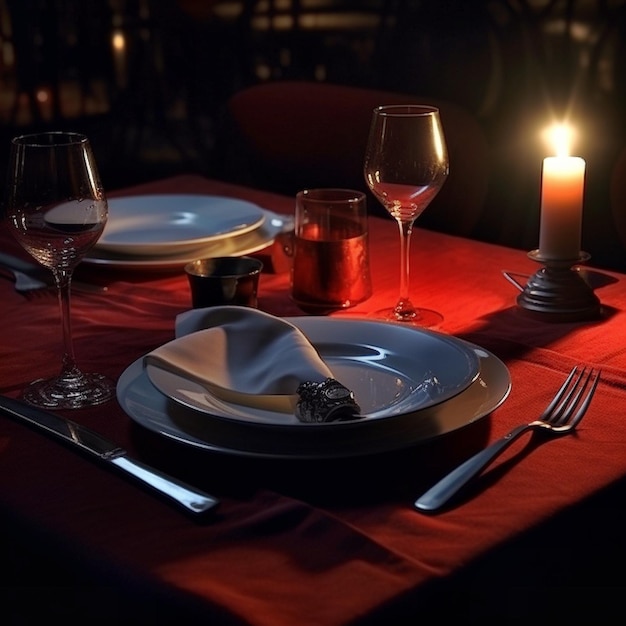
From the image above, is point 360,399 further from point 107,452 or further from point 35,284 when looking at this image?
point 35,284

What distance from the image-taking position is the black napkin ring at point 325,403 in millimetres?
747

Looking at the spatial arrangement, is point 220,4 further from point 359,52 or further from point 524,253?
point 524,253

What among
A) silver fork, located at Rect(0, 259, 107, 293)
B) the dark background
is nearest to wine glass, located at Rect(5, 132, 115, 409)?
silver fork, located at Rect(0, 259, 107, 293)

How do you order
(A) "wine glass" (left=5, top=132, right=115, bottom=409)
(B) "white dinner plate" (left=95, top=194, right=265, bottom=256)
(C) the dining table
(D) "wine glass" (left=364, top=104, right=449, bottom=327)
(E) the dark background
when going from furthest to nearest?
1. (E) the dark background
2. (B) "white dinner plate" (left=95, top=194, right=265, bottom=256)
3. (D) "wine glass" (left=364, top=104, right=449, bottom=327)
4. (A) "wine glass" (left=5, top=132, right=115, bottom=409)
5. (C) the dining table

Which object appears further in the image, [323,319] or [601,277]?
[601,277]

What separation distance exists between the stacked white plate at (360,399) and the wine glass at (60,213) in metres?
Answer: 0.08

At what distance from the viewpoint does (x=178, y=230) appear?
1.43 meters

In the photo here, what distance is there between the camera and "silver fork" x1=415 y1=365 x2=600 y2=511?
683 millimetres

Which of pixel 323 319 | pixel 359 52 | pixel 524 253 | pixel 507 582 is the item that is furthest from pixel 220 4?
pixel 507 582

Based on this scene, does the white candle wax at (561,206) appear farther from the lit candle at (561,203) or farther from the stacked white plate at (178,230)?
the stacked white plate at (178,230)

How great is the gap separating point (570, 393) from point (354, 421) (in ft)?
0.77

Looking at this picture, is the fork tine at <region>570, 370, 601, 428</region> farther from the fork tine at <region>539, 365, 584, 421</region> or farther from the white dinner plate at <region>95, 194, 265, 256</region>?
the white dinner plate at <region>95, 194, 265, 256</region>

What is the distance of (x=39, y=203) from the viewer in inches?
34.0

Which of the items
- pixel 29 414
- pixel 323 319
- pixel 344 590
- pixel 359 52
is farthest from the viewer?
pixel 359 52
